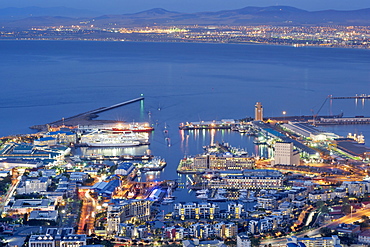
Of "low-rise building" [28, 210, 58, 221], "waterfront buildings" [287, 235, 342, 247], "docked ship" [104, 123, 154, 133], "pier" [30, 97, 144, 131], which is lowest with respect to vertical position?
"waterfront buildings" [287, 235, 342, 247]

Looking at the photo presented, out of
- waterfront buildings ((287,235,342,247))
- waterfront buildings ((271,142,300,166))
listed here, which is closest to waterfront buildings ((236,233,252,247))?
waterfront buildings ((287,235,342,247))

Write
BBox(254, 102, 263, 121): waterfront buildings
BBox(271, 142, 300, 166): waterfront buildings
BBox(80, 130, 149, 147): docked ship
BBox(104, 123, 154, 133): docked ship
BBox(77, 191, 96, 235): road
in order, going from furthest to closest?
BBox(254, 102, 263, 121): waterfront buildings, BBox(104, 123, 154, 133): docked ship, BBox(80, 130, 149, 147): docked ship, BBox(271, 142, 300, 166): waterfront buildings, BBox(77, 191, 96, 235): road

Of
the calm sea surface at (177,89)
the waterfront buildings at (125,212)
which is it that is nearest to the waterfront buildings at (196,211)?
the waterfront buildings at (125,212)

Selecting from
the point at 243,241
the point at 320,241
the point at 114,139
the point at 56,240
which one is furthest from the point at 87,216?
the point at 114,139

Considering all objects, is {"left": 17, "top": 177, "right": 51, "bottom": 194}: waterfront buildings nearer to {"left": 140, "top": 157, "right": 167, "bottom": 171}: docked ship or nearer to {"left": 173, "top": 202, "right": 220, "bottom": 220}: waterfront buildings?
{"left": 140, "top": 157, "right": 167, "bottom": 171}: docked ship

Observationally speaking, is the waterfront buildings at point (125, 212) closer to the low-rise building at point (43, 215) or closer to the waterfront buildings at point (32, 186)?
the low-rise building at point (43, 215)

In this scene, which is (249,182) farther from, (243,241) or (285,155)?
(243,241)
